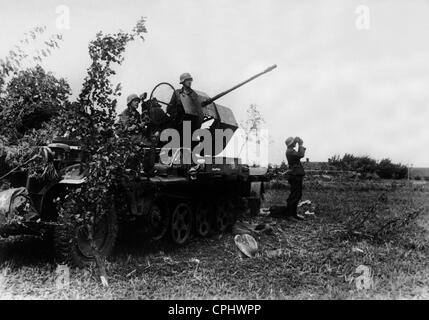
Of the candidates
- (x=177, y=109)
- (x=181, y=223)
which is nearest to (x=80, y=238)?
(x=181, y=223)

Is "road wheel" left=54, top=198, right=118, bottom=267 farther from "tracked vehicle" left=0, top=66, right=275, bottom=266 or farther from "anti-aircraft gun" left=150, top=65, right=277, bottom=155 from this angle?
"anti-aircraft gun" left=150, top=65, right=277, bottom=155

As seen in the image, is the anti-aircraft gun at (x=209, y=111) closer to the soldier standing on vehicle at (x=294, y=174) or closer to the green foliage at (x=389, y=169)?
the soldier standing on vehicle at (x=294, y=174)

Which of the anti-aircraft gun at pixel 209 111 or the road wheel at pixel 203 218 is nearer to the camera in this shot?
the anti-aircraft gun at pixel 209 111

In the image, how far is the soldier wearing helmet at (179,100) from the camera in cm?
910

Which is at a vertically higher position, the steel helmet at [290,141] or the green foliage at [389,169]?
the steel helmet at [290,141]

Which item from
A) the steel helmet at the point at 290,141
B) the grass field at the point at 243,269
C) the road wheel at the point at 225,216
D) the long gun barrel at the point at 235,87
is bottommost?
the grass field at the point at 243,269

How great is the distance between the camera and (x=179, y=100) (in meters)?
9.07

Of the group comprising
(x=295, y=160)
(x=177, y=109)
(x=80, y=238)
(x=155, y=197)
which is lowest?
(x=80, y=238)

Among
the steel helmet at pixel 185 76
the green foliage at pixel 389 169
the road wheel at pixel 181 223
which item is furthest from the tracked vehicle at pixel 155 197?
the green foliage at pixel 389 169

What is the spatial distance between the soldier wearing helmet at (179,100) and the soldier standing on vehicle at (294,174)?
4100 mm

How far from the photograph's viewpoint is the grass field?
547 centimetres

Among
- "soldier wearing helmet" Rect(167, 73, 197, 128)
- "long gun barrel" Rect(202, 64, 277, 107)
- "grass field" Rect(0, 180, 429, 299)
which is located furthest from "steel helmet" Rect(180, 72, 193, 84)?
"grass field" Rect(0, 180, 429, 299)

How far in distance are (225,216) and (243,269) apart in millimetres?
4040

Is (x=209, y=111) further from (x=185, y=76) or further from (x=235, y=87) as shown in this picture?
(x=185, y=76)
